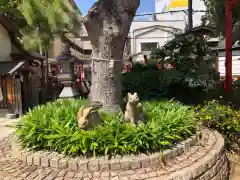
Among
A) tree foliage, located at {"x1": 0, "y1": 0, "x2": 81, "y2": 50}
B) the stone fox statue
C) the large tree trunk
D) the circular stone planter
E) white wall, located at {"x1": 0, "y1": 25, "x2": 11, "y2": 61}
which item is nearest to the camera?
the circular stone planter

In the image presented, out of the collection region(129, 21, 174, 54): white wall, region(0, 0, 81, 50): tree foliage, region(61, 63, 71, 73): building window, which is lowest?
region(61, 63, 71, 73): building window

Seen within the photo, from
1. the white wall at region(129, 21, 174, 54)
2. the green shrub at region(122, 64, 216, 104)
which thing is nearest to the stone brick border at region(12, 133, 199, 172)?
the green shrub at region(122, 64, 216, 104)

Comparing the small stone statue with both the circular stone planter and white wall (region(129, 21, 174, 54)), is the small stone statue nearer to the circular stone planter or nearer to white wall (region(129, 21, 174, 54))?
the circular stone planter

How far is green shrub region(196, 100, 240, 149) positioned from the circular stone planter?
1.21 m

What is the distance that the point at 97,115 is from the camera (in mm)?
3646

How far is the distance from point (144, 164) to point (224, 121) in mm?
2335

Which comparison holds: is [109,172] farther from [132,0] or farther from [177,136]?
[132,0]

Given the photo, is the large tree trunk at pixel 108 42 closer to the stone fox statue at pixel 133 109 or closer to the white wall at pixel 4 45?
the stone fox statue at pixel 133 109

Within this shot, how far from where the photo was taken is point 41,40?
8.84m

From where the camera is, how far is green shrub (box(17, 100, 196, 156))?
10.2ft

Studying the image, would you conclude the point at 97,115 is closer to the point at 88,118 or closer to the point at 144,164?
the point at 88,118

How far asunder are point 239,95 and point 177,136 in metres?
3.24

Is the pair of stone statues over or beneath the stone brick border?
over

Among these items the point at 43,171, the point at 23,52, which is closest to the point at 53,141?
the point at 43,171
